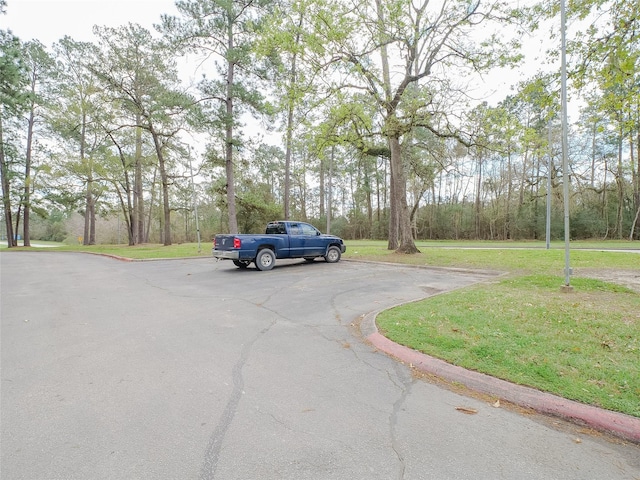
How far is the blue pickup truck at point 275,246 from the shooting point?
1105cm

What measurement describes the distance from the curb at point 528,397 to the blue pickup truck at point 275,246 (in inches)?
310

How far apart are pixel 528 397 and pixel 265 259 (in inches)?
379

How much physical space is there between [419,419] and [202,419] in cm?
177

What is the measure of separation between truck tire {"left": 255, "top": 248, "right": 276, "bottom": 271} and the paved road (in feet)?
19.8

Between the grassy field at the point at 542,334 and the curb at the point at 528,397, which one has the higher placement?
the grassy field at the point at 542,334

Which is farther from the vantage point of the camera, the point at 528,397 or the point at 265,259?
the point at 265,259

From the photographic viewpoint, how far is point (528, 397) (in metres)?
2.88

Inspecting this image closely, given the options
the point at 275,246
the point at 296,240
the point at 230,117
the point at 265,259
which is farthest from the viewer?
the point at 230,117

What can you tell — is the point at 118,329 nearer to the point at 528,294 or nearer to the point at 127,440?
the point at 127,440

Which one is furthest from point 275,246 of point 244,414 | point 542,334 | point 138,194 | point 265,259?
point 138,194

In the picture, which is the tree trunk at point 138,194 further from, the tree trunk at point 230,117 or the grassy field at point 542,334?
the grassy field at point 542,334

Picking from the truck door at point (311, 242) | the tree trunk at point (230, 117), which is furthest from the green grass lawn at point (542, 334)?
the tree trunk at point (230, 117)

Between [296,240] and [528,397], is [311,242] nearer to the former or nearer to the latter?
[296,240]

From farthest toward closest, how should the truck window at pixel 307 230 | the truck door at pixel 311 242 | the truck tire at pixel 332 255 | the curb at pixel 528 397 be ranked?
the truck tire at pixel 332 255, the truck window at pixel 307 230, the truck door at pixel 311 242, the curb at pixel 528 397
